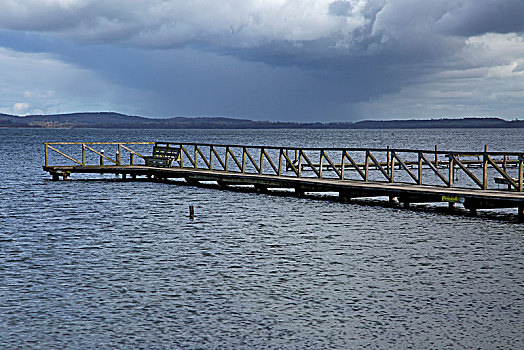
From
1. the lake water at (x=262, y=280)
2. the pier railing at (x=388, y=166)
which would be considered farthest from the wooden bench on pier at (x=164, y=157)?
the lake water at (x=262, y=280)

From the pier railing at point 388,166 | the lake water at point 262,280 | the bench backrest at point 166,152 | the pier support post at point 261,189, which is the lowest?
the lake water at point 262,280

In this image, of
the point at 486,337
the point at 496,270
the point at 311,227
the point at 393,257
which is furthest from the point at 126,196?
the point at 486,337

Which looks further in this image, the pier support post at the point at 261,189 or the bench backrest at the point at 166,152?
the bench backrest at the point at 166,152

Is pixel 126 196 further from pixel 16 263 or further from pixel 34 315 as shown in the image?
pixel 34 315

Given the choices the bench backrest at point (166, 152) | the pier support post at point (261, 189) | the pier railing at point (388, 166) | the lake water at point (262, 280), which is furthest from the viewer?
the bench backrest at point (166, 152)

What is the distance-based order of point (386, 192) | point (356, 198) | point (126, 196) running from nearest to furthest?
point (386, 192)
point (356, 198)
point (126, 196)

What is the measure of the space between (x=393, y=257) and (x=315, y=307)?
17.0 feet

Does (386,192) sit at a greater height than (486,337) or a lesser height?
greater

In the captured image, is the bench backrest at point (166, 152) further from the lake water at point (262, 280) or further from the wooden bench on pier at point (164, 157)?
the lake water at point (262, 280)

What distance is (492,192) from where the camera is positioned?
2206 cm

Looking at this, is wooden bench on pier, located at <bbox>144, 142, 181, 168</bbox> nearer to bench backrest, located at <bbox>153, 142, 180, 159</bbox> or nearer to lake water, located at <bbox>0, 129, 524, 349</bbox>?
bench backrest, located at <bbox>153, 142, 180, 159</bbox>

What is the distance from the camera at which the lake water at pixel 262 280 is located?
1030 centimetres

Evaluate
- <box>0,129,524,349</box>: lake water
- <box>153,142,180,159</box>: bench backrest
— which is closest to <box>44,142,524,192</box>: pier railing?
<box>153,142,180,159</box>: bench backrest

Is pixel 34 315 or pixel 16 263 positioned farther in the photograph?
pixel 16 263
